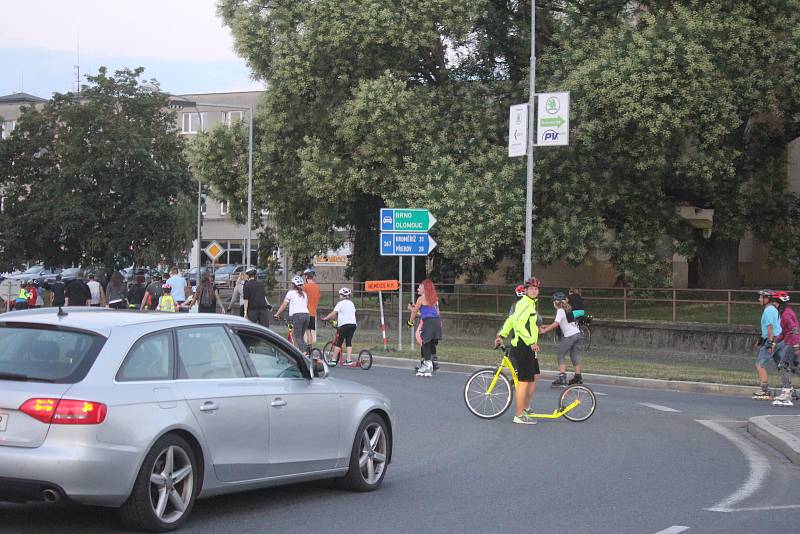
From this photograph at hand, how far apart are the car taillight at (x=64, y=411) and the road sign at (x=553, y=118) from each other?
21336mm

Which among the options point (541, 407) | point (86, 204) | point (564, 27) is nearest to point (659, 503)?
point (541, 407)

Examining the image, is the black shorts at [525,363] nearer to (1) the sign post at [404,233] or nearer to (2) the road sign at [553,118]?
(1) the sign post at [404,233]

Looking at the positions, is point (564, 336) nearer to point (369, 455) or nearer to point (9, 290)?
point (369, 455)

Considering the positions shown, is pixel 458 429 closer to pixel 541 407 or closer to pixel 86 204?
pixel 541 407

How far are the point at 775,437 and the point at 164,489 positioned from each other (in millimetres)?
8090

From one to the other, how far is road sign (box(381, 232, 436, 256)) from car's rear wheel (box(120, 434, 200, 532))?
19.6 m

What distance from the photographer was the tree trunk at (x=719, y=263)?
36.0m

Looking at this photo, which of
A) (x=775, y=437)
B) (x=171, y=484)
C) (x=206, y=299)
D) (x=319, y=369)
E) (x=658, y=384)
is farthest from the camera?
(x=206, y=299)

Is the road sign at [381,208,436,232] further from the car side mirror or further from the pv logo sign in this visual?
the car side mirror

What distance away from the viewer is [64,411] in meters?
6.92

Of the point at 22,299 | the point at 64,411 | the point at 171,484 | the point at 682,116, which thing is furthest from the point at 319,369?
the point at 22,299

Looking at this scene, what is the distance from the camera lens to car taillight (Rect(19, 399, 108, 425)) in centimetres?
692

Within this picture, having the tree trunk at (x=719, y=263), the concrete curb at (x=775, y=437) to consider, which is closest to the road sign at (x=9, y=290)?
the tree trunk at (x=719, y=263)

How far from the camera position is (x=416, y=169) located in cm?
3272
